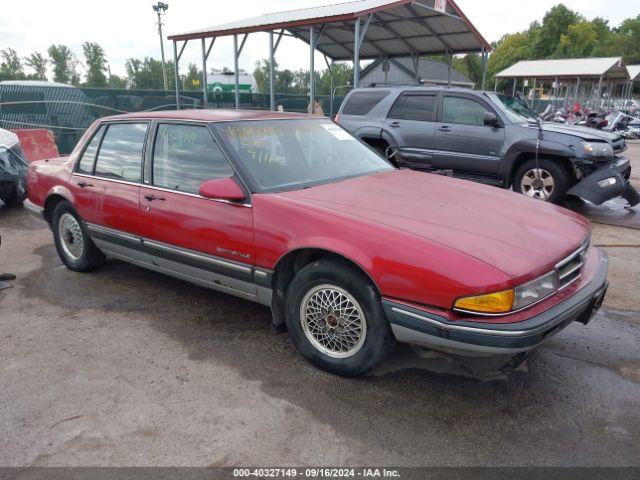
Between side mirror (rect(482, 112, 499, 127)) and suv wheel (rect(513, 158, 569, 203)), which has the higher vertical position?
side mirror (rect(482, 112, 499, 127))

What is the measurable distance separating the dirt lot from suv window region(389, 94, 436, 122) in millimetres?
5202

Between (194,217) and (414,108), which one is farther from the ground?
(414,108)

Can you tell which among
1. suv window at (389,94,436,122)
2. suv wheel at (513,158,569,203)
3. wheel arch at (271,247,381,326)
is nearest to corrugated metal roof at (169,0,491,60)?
suv window at (389,94,436,122)

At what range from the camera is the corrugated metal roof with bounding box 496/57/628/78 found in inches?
926

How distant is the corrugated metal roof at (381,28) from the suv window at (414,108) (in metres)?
3.99

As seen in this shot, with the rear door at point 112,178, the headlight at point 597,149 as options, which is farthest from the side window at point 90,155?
the headlight at point 597,149

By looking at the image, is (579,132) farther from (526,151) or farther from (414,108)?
(414,108)

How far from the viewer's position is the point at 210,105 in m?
19.1

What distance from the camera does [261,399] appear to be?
2.85 meters

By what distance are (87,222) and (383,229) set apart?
305 cm

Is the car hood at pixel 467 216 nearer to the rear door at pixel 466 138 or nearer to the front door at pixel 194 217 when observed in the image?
the front door at pixel 194 217

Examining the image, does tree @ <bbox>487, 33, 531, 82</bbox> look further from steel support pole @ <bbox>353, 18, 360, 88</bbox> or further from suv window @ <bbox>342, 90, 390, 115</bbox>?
suv window @ <bbox>342, 90, 390, 115</bbox>

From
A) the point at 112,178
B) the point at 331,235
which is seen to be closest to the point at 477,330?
the point at 331,235

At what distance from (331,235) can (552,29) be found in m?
76.4
